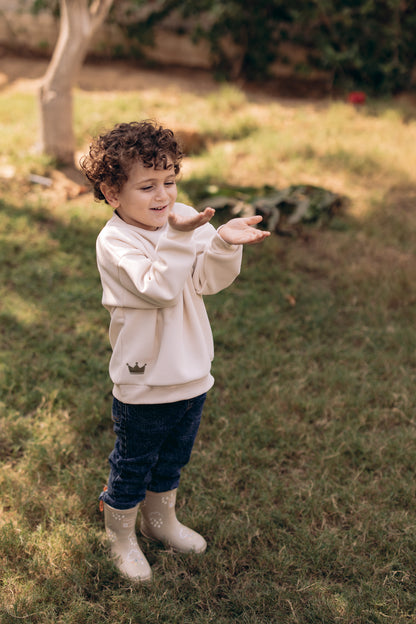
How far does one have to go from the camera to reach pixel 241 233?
1.87 m

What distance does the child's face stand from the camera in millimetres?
1874

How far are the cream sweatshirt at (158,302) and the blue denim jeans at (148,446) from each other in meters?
0.09

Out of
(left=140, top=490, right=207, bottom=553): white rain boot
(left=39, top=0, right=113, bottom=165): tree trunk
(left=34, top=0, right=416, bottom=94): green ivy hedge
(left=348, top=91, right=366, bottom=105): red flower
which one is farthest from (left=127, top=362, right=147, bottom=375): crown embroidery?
(left=34, top=0, right=416, bottom=94): green ivy hedge

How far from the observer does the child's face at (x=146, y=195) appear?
6.15 feet

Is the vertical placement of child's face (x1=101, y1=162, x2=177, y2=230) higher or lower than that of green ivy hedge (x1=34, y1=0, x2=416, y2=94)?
higher

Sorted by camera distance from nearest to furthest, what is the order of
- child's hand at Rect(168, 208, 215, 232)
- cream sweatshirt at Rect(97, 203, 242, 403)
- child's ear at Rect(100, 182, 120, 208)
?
child's hand at Rect(168, 208, 215, 232) < cream sweatshirt at Rect(97, 203, 242, 403) < child's ear at Rect(100, 182, 120, 208)

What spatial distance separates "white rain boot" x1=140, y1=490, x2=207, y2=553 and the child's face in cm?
113

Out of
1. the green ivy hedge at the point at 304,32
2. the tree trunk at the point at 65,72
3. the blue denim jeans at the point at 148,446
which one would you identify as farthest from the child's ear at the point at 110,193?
the green ivy hedge at the point at 304,32

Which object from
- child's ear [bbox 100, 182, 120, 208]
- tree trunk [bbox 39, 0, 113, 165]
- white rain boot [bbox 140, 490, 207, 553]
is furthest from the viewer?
tree trunk [bbox 39, 0, 113, 165]

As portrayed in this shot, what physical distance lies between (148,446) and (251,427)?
1070 millimetres

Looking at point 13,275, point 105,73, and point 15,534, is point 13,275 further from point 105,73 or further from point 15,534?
point 105,73

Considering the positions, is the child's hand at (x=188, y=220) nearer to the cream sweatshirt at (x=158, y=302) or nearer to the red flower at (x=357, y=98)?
the cream sweatshirt at (x=158, y=302)

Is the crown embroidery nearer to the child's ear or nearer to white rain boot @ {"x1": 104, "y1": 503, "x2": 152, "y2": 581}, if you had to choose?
the child's ear

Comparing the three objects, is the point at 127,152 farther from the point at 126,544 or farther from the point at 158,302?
the point at 126,544
